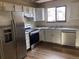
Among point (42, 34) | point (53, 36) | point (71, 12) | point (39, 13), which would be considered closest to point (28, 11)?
point (39, 13)

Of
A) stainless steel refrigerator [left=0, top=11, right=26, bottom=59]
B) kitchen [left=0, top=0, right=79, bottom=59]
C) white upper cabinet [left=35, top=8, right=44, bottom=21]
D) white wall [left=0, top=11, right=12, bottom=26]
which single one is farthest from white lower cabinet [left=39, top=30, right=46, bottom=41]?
white wall [left=0, top=11, right=12, bottom=26]

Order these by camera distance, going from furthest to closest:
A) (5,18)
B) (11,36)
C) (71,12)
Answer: (71,12), (11,36), (5,18)

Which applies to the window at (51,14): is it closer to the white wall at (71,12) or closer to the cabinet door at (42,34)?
the white wall at (71,12)

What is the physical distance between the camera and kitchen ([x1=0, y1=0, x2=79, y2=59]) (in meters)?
3.03

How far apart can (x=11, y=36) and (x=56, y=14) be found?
3575mm

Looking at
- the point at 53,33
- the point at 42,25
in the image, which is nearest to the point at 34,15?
the point at 42,25

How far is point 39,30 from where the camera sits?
224 inches

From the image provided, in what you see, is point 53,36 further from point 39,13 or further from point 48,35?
point 39,13

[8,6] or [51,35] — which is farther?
[51,35]

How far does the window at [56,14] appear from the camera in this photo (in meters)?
5.72

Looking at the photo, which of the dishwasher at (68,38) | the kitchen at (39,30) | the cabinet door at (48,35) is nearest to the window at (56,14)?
the kitchen at (39,30)

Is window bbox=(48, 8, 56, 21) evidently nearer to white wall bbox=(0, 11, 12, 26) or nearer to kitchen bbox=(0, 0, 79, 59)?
kitchen bbox=(0, 0, 79, 59)

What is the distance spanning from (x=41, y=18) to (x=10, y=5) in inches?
92.0

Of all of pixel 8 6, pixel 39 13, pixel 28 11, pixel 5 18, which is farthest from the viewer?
pixel 39 13
